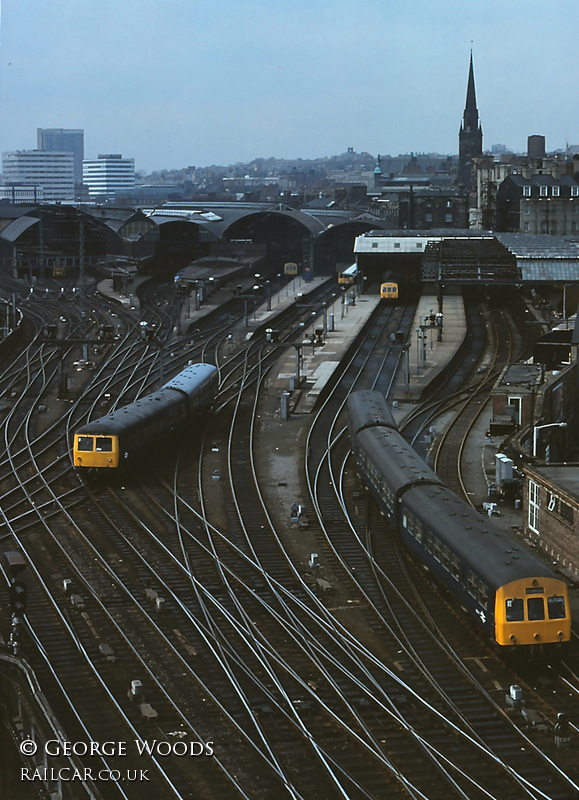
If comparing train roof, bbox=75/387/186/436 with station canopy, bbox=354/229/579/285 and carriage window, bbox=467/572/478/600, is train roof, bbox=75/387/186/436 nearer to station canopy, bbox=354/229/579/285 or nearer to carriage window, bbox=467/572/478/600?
carriage window, bbox=467/572/478/600

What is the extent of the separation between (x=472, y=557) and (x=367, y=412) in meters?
16.3

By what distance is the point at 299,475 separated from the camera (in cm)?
4247

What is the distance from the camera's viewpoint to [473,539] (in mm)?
27125

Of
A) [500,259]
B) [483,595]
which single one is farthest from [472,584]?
[500,259]

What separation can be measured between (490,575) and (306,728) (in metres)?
5.61

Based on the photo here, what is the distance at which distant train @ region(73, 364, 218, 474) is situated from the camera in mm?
40312

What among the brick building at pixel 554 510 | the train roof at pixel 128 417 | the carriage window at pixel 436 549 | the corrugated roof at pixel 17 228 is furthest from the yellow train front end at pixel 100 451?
the corrugated roof at pixel 17 228

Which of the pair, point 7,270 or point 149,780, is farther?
point 7,270

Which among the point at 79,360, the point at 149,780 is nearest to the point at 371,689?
the point at 149,780

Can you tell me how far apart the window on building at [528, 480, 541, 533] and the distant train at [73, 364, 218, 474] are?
1429 cm

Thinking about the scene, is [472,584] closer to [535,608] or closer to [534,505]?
[535,608]

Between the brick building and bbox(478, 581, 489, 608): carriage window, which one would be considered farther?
the brick building

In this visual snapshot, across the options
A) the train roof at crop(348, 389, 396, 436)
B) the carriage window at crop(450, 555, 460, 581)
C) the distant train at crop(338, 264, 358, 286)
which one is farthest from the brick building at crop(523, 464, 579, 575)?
the distant train at crop(338, 264, 358, 286)

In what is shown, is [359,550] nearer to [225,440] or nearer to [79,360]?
[225,440]
